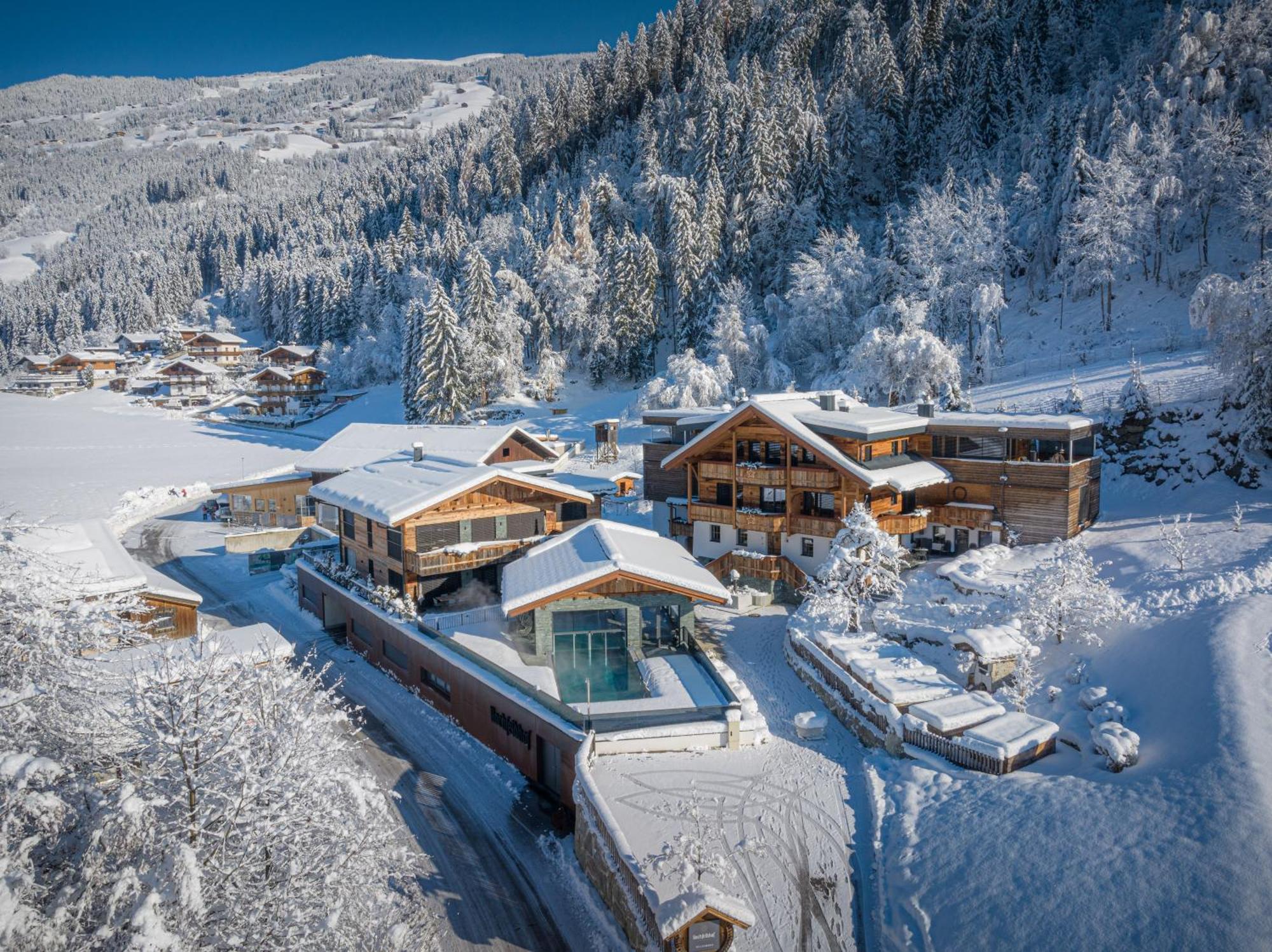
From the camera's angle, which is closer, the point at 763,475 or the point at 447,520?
the point at 447,520

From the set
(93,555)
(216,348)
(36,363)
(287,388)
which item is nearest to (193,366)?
(216,348)

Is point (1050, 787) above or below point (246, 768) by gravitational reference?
below

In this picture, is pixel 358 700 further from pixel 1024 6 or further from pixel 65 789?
pixel 1024 6

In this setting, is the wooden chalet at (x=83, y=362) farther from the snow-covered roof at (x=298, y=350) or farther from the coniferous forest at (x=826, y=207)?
the snow-covered roof at (x=298, y=350)

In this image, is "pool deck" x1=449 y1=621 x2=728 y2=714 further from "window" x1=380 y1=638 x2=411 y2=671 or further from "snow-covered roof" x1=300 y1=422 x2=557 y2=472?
"snow-covered roof" x1=300 y1=422 x2=557 y2=472

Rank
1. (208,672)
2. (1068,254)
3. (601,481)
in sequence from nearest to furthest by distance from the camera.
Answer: (208,672)
(601,481)
(1068,254)

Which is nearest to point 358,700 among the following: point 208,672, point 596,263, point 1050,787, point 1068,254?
point 208,672

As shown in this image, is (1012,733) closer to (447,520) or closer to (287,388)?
(447,520)
